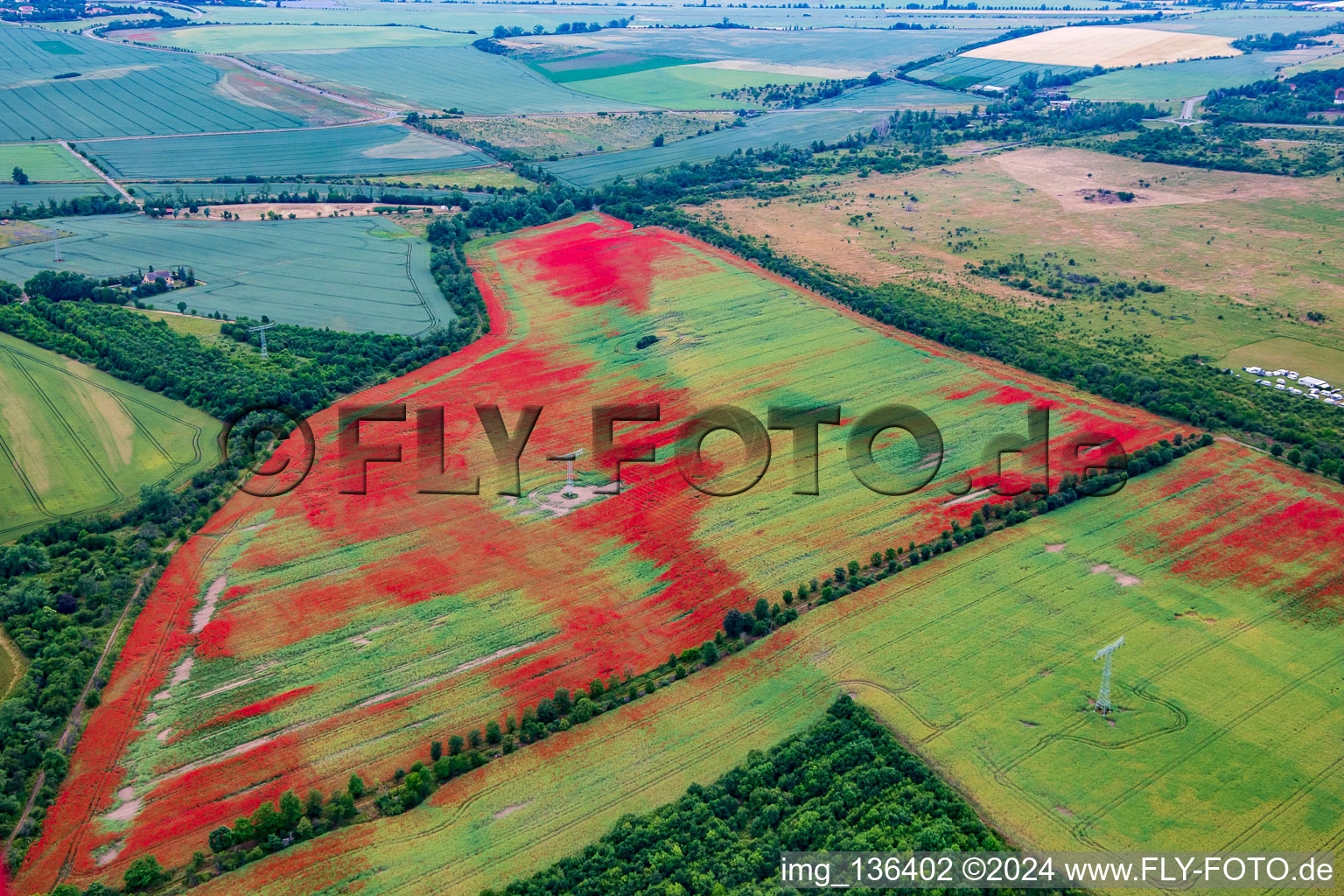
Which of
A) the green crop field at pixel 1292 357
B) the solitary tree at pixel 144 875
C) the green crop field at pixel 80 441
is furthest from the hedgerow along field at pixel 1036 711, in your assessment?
the green crop field at pixel 80 441

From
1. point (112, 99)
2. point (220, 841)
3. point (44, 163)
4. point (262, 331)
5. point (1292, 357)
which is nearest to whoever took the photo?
point (220, 841)

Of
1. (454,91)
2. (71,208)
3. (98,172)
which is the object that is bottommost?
(71,208)

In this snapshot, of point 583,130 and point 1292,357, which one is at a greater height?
point 583,130

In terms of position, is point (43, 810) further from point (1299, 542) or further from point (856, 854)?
point (1299, 542)

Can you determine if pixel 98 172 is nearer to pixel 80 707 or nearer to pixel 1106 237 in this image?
pixel 80 707

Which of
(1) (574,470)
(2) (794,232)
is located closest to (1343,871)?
(1) (574,470)

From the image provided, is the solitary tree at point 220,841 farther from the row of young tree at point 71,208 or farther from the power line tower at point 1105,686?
the row of young tree at point 71,208

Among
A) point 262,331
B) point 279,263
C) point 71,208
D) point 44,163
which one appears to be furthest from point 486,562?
point 44,163
